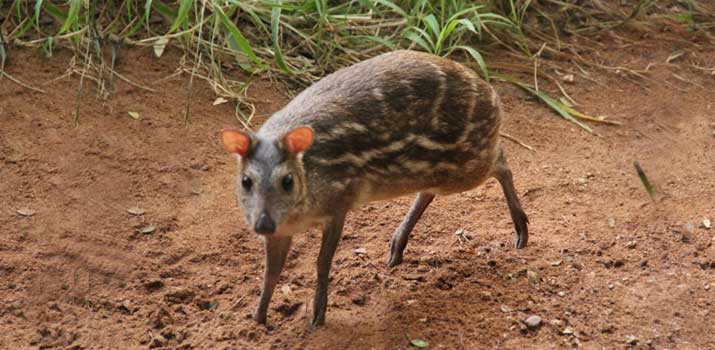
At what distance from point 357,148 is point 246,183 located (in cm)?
56

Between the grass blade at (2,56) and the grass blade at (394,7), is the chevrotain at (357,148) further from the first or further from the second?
the grass blade at (2,56)

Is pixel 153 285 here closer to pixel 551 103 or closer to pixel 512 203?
pixel 512 203

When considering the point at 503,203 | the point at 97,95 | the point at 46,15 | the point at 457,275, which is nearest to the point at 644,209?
the point at 503,203

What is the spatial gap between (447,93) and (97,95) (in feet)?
8.11

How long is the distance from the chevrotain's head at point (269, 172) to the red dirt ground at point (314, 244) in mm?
643

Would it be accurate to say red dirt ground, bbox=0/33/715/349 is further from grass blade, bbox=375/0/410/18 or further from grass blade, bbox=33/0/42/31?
grass blade, bbox=375/0/410/18

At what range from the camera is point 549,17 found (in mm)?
7453

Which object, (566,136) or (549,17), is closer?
(566,136)

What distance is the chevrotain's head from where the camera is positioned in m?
4.12

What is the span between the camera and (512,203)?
5.13m

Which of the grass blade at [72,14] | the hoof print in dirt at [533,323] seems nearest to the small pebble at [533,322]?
the hoof print in dirt at [533,323]

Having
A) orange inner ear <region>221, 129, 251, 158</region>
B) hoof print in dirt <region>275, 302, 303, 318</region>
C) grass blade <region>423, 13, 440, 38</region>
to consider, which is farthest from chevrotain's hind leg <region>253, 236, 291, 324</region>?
grass blade <region>423, 13, 440, 38</region>

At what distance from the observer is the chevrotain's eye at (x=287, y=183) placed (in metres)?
4.18

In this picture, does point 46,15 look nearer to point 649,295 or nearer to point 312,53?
point 312,53
